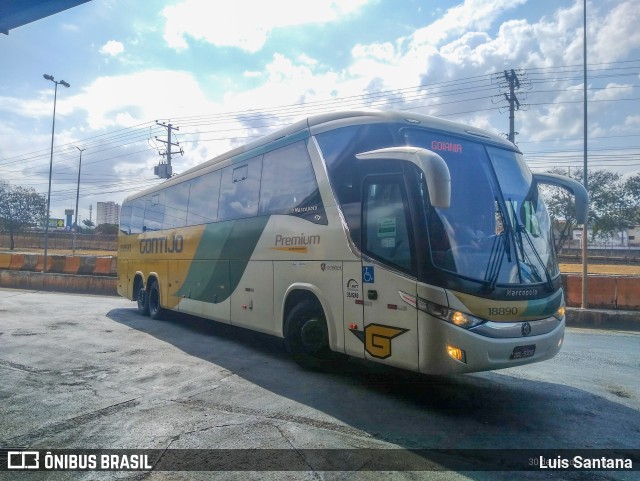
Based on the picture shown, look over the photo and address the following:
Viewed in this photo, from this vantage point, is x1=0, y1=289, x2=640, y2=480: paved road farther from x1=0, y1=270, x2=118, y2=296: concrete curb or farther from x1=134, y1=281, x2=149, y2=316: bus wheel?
x1=0, y1=270, x2=118, y2=296: concrete curb

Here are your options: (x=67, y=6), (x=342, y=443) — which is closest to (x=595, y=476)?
(x=342, y=443)

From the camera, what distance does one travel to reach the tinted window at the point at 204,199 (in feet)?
33.4

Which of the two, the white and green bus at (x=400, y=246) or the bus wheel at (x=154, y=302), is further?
the bus wheel at (x=154, y=302)

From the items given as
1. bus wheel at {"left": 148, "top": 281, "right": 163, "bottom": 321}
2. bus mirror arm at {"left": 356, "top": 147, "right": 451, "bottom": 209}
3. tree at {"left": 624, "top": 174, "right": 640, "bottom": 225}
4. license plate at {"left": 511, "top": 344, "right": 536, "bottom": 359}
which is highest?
A: tree at {"left": 624, "top": 174, "right": 640, "bottom": 225}

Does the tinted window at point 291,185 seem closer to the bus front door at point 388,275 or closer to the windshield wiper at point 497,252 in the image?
the bus front door at point 388,275

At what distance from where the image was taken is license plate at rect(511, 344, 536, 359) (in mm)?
5445

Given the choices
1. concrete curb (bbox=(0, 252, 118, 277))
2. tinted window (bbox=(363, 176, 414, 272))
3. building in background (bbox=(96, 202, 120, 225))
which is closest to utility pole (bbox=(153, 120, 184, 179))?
concrete curb (bbox=(0, 252, 118, 277))

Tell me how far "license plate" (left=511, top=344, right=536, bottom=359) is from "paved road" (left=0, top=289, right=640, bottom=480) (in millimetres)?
678

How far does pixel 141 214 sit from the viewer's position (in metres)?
14.4

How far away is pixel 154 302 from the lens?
1331 centimetres

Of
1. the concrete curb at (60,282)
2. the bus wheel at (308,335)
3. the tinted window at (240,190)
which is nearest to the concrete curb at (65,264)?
the concrete curb at (60,282)

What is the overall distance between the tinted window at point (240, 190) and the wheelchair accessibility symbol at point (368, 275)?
10.0 ft

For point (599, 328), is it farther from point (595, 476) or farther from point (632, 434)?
point (595, 476)

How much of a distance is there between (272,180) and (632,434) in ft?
19.3
